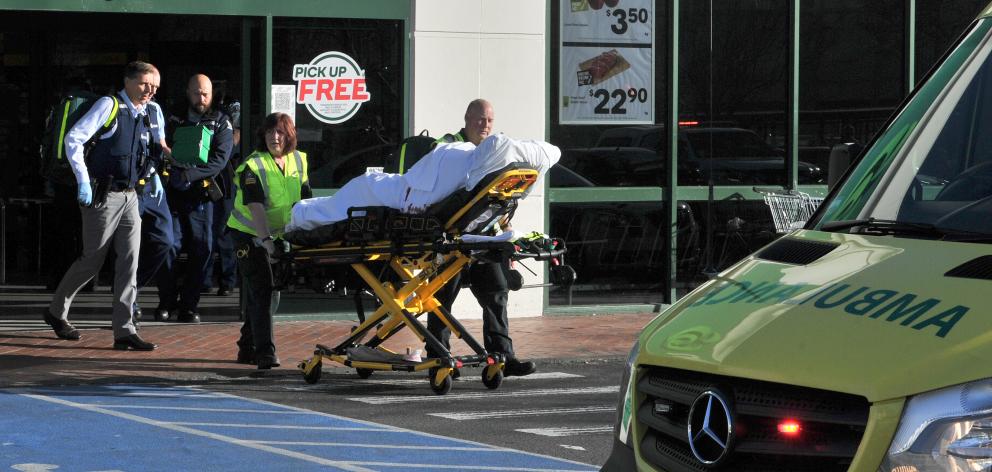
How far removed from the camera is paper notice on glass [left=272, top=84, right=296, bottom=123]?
501 inches

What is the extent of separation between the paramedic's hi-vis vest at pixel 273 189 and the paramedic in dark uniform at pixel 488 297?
1.02 metres

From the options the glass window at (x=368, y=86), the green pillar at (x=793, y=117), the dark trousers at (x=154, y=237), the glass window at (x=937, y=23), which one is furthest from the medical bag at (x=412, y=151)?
the glass window at (x=937, y=23)

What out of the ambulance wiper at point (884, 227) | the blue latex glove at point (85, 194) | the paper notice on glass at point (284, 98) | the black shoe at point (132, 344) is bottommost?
the black shoe at point (132, 344)

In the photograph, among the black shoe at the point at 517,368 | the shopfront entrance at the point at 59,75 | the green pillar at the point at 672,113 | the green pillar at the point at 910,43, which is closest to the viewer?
the black shoe at the point at 517,368

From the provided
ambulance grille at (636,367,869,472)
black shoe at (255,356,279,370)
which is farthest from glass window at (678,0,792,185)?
ambulance grille at (636,367,869,472)

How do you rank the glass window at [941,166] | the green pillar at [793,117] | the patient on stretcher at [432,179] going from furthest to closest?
the green pillar at [793,117]
the patient on stretcher at [432,179]
the glass window at [941,166]

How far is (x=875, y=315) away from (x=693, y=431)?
0.51 metres

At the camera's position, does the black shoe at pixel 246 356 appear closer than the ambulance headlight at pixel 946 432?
No

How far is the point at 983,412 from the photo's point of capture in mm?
3205

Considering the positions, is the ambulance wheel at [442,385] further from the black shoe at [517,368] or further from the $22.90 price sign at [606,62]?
the $22.90 price sign at [606,62]

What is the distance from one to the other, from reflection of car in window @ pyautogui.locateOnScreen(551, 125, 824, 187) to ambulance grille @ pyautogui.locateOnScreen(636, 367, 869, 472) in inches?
381

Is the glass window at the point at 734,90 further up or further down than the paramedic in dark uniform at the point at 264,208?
further up

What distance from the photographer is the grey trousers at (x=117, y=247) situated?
35.9 feet

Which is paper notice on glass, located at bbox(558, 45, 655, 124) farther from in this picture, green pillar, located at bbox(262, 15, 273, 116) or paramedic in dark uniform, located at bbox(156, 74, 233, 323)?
paramedic in dark uniform, located at bbox(156, 74, 233, 323)
